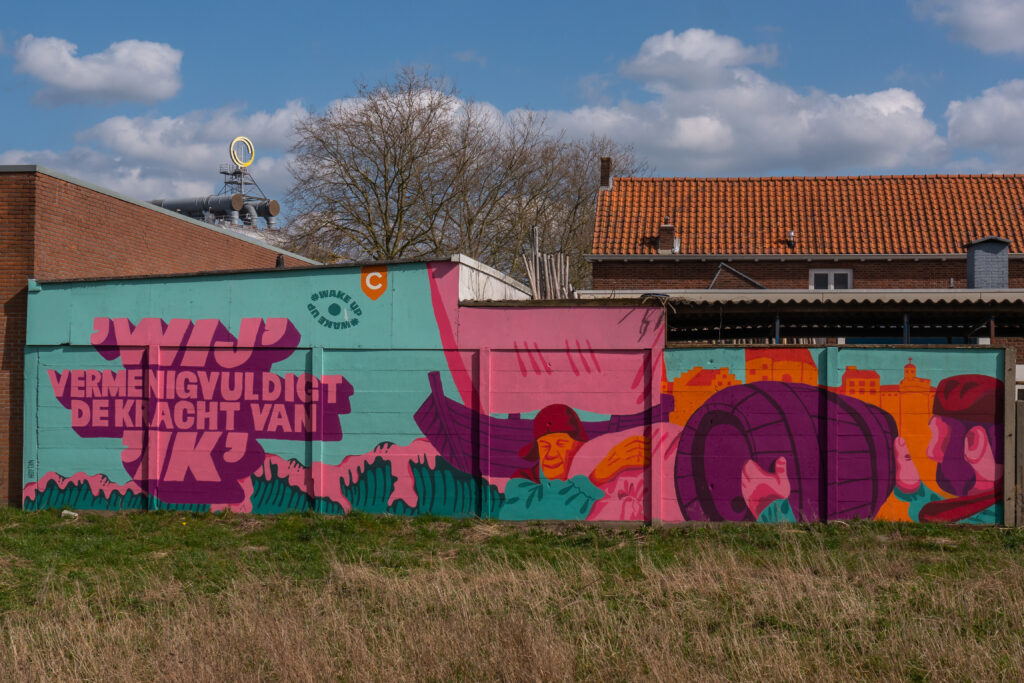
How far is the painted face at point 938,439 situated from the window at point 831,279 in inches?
554

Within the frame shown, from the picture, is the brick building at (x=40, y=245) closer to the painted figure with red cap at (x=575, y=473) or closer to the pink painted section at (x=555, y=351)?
the pink painted section at (x=555, y=351)

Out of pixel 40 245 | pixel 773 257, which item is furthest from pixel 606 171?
pixel 40 245

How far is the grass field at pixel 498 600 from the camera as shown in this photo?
634cm

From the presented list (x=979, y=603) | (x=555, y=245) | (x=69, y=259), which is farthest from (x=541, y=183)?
(x=979, y=603)

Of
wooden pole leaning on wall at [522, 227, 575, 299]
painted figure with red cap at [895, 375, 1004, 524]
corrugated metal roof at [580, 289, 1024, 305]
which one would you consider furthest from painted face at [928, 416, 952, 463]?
wooden pole leaning on wall at [522, 227, 575, 299]

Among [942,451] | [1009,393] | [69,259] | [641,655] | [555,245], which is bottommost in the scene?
[641,655]

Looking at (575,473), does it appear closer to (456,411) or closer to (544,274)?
(456,411)

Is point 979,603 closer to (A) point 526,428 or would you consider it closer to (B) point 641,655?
(B) point 641,655

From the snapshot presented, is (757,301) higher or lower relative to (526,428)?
higher

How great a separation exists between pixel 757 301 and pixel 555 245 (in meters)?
27.7

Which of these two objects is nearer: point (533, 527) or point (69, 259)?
point (533, 527)

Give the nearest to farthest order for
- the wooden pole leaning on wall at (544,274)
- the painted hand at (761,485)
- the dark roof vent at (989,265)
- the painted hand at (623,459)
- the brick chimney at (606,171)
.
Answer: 1. the painted hand at (761,485)
2. the painted hand at (623,459)
3. the wooden pole leaning on wall at (544,274)
4. the dark roof vent at (989,265)
5. the brick chimney at (606,171)

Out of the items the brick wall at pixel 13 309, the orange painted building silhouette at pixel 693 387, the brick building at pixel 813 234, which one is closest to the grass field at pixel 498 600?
the brick wall at pixel 13 309

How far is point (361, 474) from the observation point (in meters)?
12.4
